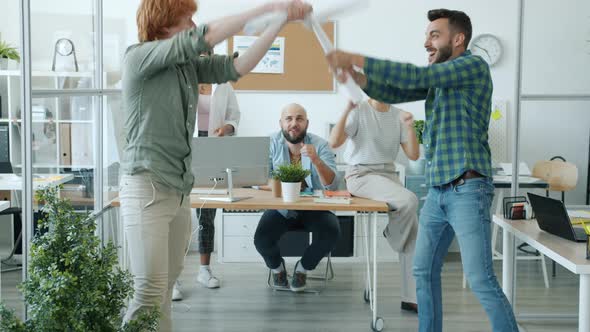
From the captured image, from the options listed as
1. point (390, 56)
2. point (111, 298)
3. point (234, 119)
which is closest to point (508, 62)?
point (390, 56)

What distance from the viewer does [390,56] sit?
644 centimetres

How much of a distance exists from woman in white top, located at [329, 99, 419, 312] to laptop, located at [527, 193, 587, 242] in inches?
48.0

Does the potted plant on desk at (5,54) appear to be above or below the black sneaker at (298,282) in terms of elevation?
above

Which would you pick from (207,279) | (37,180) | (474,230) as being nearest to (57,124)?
(37,180)

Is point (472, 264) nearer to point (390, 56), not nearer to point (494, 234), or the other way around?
point (494, 234)

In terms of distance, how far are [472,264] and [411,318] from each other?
152 cm

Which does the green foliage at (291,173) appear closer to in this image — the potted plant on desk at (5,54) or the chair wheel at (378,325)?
the chair wheel at (378,325)

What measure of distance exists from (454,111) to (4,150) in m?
2.40

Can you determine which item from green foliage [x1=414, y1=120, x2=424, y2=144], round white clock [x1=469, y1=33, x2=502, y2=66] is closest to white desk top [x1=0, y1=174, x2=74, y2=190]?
green foliage [x1=414, y1=120, x2=424, y2=144]

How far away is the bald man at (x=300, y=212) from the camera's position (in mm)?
4648

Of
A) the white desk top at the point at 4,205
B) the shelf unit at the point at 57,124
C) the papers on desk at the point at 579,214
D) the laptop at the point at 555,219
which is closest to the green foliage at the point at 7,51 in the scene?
the shelf unit at the point at 57,124

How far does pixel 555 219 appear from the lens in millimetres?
2980

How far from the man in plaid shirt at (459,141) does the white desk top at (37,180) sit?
1.25m

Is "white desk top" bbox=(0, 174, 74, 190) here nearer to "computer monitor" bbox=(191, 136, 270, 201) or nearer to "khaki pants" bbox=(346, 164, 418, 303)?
"computer monitor" bbox=(191, 136, 270, 201)
